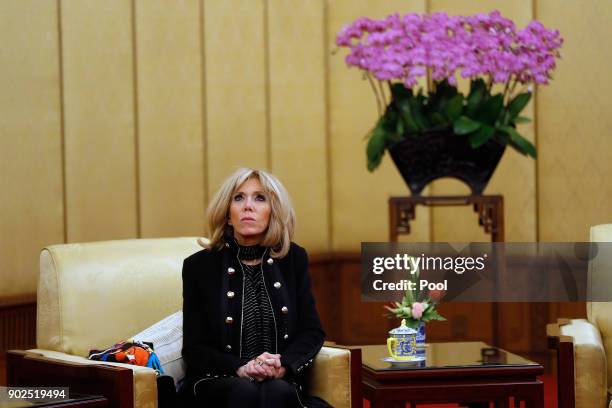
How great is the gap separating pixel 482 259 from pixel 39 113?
83.2 inches

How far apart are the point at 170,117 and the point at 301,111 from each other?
31.4 inches

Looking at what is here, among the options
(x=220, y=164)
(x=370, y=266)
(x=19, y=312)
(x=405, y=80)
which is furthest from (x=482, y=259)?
(x=19, y=312)

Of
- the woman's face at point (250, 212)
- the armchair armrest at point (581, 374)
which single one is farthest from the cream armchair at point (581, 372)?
the woman's face at point (250, 212)

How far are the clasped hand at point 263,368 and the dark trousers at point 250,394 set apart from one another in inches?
0.9

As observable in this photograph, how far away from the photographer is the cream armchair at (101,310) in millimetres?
3240

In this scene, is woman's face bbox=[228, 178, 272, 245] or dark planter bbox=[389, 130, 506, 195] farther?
dark planter bbox=[389, 130, 506, 195]

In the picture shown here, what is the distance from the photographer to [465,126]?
4.32 m

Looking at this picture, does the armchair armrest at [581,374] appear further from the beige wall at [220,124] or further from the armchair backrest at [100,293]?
the beige wall at [220,124]

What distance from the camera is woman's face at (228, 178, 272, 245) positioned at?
3291 millimetres

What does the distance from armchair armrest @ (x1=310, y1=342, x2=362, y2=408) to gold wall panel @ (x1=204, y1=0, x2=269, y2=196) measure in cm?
219

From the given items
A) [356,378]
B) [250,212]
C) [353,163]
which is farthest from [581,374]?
[353,163]

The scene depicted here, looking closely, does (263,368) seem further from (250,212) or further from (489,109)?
(489,109)

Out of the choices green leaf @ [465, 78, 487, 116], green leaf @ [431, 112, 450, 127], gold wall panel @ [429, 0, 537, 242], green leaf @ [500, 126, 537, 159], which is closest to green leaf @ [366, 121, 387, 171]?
green leaf @ [431, 112, 450, 127]

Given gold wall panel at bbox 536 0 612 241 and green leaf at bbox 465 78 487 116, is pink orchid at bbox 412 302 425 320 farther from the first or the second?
gold wall panel at bbox 536 0 612 241
